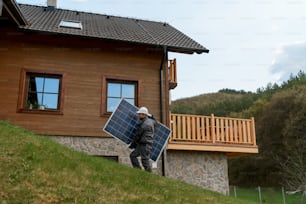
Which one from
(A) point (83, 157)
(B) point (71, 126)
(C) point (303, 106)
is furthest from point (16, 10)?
(C) point (303, 106)

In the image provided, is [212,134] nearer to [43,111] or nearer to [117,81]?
[117,81]

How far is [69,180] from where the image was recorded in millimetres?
6258

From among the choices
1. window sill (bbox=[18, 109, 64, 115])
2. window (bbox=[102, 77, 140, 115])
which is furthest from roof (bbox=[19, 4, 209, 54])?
window sill (bbox=[18, 109, 64, 115])

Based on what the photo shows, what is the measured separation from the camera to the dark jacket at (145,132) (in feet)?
28.0

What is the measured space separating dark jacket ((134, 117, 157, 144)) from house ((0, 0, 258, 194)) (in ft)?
8.67

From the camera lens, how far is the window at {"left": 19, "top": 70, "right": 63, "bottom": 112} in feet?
A: 36.1

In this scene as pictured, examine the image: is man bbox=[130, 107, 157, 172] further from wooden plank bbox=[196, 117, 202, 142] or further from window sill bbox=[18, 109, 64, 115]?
wooden plank bbox=[196, 117, 202, 142]

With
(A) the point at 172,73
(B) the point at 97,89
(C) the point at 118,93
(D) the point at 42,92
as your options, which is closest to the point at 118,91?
(C) the point at 118,93

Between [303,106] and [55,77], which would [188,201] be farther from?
[303,106]

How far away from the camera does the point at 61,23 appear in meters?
12.3

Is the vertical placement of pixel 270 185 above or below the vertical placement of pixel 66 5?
below

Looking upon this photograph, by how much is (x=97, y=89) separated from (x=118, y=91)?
71 cm

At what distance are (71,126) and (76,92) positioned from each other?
1.09 meters

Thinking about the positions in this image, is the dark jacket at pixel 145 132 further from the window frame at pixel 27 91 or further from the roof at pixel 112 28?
the roof at pixel 112 28
